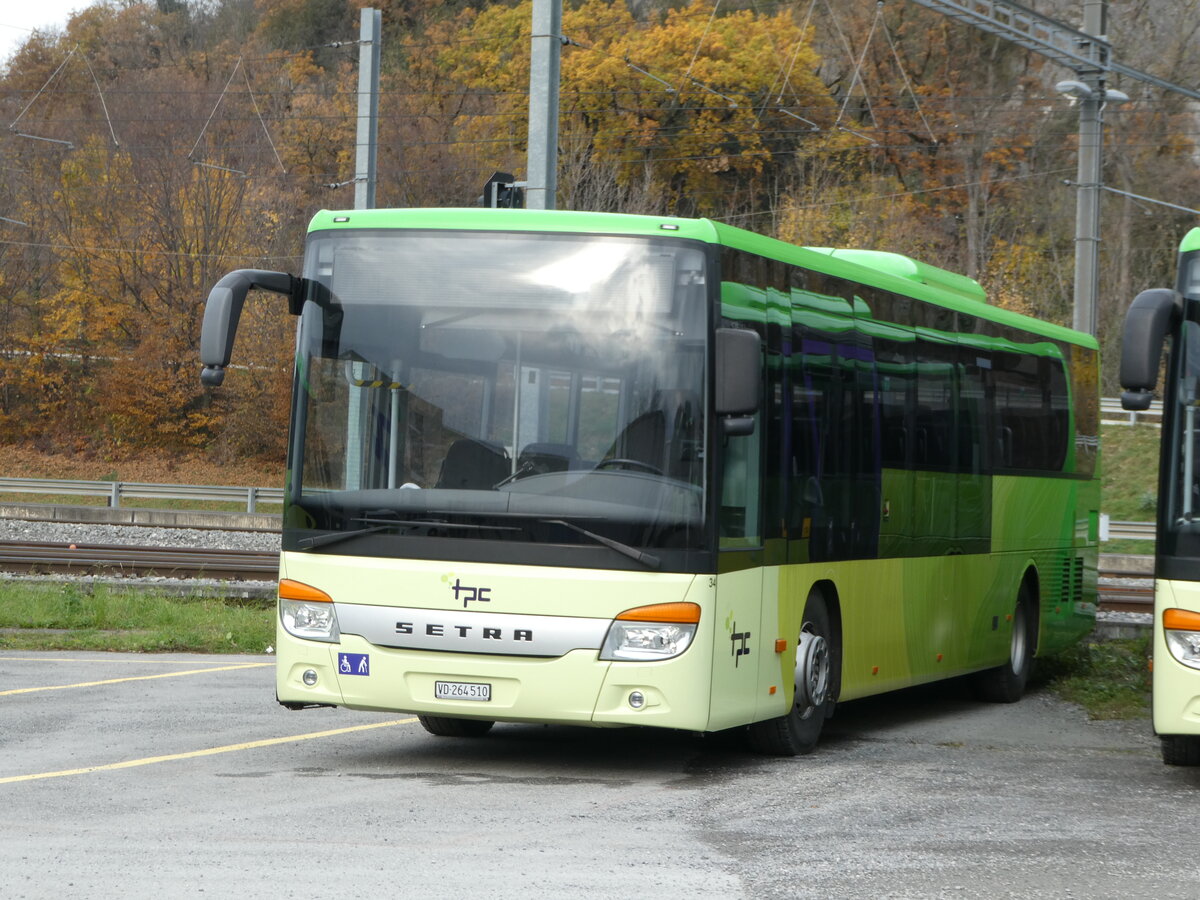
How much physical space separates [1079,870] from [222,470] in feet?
147

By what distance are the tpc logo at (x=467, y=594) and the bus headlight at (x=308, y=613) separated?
737 mm

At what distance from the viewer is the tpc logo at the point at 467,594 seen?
976 cm

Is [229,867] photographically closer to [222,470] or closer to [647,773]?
[647,773]

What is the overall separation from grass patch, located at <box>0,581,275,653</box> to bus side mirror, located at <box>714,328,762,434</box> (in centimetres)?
908

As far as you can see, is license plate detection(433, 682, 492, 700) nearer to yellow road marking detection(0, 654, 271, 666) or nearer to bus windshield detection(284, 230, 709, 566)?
bus windshield detection(284, 230, 709, 566)

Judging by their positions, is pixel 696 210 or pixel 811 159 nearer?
pixel 811 159

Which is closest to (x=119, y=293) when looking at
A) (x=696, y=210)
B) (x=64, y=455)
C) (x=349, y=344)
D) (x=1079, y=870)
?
(x=64, y=455)

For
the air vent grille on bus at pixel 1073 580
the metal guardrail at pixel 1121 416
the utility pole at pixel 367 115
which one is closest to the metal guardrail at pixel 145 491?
the utility pole at pixel 367 115

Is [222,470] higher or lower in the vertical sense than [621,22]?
lower

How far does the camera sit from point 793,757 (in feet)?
36.7

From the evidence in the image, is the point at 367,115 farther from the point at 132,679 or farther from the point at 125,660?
→ the point at 132,679

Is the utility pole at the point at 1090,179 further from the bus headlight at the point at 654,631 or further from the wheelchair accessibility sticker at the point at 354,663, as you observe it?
the wheelchair accessibility sticker at the point at 354,663

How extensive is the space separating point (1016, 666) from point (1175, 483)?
6031 millimetres

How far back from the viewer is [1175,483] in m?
9.97
